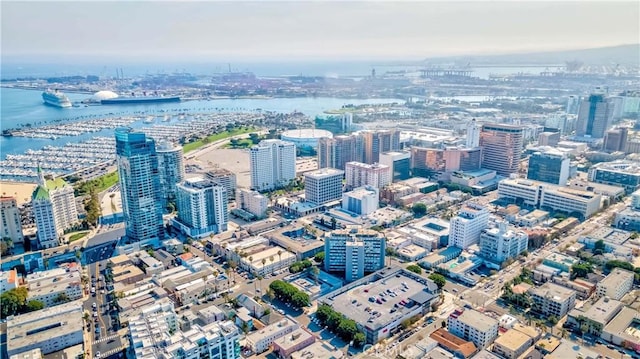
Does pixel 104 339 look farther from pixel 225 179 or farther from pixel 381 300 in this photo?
pixel 225 179

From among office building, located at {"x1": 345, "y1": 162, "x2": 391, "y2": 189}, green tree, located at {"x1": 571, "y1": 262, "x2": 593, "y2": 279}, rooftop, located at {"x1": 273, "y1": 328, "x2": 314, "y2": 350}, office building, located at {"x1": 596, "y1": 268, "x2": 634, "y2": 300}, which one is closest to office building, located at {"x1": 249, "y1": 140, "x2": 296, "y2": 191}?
office building, located at {"x1": 345, "y1": 162, "x2": 391, "y2": 189}

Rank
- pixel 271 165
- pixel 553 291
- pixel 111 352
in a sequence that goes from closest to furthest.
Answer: pixel 111 352 < pixel 553 291 < pixel 271 165

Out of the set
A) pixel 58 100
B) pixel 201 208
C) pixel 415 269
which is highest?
pixel 58 100

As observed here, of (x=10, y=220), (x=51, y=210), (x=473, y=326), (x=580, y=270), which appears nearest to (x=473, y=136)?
(x=580, y=270)

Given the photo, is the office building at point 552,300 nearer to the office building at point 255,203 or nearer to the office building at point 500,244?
the office building at point 500,244

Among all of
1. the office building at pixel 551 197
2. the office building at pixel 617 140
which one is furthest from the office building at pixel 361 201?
the office building at pixel 617 140

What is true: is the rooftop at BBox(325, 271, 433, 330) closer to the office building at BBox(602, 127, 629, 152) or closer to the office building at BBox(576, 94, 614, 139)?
the office building at BBox(602, 127, 629, 152)

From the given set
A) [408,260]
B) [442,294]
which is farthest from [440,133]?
[442,294]
